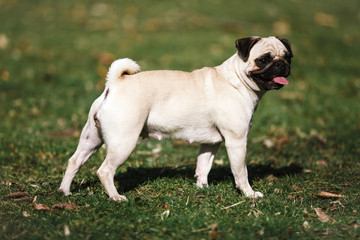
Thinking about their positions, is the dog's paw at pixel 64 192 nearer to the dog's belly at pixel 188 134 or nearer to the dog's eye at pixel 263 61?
the dog's belly at pixel 188 134

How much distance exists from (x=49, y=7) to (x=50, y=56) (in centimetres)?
606

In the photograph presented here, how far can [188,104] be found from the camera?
4633 millimetres

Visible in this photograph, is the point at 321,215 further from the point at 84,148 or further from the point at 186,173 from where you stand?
the point at 84,148

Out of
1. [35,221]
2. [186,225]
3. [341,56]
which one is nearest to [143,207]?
[186,225]

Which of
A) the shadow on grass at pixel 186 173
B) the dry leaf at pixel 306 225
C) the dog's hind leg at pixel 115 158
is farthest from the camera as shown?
the shadow on grass at pixel 186 173

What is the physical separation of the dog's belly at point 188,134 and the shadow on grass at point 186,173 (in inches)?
28.5

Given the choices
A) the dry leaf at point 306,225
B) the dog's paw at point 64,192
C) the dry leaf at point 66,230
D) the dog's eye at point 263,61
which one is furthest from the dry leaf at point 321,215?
the dog's paw at point 64,192

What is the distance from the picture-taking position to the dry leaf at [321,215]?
162 inches

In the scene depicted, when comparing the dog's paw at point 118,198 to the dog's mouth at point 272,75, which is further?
the dog's mouth at point 272,75

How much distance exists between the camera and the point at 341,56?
1352 cm

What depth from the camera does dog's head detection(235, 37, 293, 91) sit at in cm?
461

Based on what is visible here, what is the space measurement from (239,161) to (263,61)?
1.12 meters

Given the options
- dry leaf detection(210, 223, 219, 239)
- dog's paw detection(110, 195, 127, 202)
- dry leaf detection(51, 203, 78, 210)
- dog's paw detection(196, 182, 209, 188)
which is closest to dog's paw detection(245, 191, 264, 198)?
dog's paw detection(196, 182, 209, 188)

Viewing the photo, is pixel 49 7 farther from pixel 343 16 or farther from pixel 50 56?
pixel 343 16
